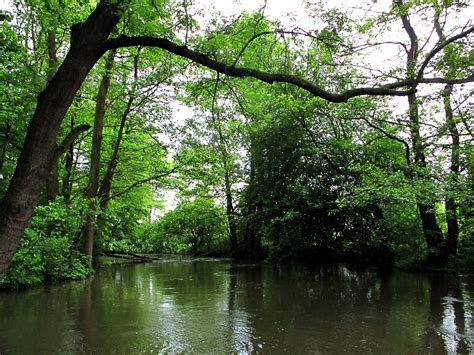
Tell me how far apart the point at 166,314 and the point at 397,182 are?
796cm

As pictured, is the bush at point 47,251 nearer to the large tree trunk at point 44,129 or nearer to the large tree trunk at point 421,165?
the large tree trunk at point 44,129

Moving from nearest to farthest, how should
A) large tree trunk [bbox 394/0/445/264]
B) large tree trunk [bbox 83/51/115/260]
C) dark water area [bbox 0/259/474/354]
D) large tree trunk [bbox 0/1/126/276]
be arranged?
large tree trunk [bbox 0/1/126/276] < dark water area [bbox 0/259/474/354] < large tree trunk [bbox 394/0/445/264] < large tree trunk [bbox 83/51/115/260]

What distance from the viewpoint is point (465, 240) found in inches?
581

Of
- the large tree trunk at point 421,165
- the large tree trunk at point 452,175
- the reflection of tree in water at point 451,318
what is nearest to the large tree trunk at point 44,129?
the reflection of tree in water at point 451,318

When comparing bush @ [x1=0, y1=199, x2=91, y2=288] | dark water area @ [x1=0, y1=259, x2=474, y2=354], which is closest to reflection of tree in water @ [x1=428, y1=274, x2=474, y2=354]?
dark water area @ [x1=0, y1=259, x2=474, y2=354]

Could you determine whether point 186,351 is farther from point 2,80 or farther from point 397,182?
point 397,182

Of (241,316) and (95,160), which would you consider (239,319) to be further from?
(95,160)

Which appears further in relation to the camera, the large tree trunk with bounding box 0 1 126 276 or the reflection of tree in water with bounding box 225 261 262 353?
the reflection of tree in water with bounding box 225 261 262 353

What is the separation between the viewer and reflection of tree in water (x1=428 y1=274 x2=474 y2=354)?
5445 millimetres

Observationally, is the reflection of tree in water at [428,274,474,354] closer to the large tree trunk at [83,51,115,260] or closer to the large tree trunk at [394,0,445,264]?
the large tree trunk at [394,0,445,264]

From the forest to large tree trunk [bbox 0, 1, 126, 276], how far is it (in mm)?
14

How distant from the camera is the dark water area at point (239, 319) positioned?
5.34 meters

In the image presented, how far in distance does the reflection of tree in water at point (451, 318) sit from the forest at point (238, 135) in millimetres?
2657

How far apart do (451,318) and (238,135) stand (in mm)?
18407
